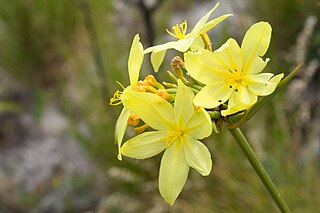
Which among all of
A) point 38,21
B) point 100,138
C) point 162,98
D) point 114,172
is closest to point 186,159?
point 162,98

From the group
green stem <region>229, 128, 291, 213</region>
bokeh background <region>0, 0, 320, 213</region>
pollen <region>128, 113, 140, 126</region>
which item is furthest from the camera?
bokeh background <region>0, 0, 320, 213</region>

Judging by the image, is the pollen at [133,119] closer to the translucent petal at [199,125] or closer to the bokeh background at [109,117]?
the translucent petal at [199,125]

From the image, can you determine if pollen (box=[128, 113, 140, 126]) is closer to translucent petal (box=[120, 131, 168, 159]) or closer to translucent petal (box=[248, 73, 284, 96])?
translucent petal (box=[120, 131, 168, 159])

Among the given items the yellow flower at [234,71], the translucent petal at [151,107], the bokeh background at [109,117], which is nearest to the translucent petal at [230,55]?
the yellow flower at [234,71]

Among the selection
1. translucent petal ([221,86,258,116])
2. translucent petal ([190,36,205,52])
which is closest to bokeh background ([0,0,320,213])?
translucent petal ([190,36,205,52])

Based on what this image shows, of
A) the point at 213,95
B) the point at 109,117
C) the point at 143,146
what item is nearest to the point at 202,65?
the point at 213,95

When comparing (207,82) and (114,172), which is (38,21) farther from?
(207,82)
